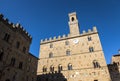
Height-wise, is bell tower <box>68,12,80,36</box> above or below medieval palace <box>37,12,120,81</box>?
above

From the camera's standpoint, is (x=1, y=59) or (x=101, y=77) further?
(x=101, y=77)

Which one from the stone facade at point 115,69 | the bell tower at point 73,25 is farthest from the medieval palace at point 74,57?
the stone facade at point 115,69

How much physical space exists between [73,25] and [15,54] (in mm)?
18826

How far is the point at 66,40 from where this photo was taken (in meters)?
29.6

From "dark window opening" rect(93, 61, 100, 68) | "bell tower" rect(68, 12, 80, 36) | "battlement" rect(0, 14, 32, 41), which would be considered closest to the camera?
"battlement" rect(0, 14, 32, 41)

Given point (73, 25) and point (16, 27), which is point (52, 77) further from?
A: point (73, 25)

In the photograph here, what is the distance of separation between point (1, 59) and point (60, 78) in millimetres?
14001

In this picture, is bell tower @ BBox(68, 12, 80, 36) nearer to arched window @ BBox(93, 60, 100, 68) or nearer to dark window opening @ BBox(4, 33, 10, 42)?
arched window @ BBox(93, 60, 100, 68)

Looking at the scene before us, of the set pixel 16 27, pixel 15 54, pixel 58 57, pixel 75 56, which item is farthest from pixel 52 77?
pixel 16 27

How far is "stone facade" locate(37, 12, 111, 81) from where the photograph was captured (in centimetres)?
2302

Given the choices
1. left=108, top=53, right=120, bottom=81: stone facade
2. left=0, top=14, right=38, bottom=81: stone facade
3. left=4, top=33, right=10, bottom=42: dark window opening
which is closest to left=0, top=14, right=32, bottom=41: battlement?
left=0, top=14, right=38, bottom=81: stone facade

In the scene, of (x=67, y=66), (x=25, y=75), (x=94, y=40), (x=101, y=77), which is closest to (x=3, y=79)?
(x=25, y=75)

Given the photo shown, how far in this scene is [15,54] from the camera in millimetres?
18078

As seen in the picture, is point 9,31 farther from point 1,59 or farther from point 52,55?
point 52,55
